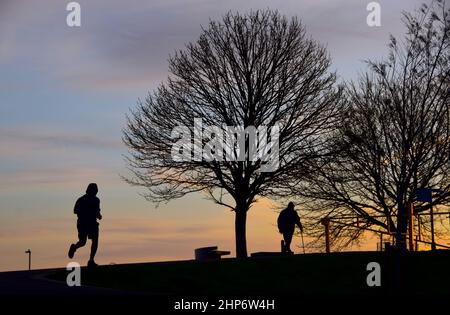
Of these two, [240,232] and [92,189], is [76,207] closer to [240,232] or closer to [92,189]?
[92,189]

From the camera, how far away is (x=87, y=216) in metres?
22.2

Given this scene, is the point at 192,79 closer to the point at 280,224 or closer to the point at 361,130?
the point at 361,130

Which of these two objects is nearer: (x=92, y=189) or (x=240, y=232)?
(x=92, y=189)

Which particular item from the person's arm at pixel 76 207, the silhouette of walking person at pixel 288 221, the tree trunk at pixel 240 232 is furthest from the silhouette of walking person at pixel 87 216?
the tree trunk at pixel 240 232

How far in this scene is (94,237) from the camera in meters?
22.5

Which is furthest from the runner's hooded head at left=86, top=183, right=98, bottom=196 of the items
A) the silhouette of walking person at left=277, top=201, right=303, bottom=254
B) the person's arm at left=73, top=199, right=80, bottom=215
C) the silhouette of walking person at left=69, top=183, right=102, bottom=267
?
the silhouette of walking person at left=277, top=201, right=303, bottom=254

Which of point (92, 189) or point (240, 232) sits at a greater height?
point (240, 232)

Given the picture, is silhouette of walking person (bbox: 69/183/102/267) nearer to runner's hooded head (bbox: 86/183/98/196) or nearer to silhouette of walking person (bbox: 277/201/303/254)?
runner's hooded head (bbox: 86/183/98/196)

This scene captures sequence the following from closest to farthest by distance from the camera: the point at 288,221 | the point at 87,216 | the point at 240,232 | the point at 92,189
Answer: the point at 87,216 → the point at 92,189 → the point at 288,221 → the point at 240,232

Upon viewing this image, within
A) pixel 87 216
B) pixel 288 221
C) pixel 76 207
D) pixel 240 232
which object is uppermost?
pixel 240 232

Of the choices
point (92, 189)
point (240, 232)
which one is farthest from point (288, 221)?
point (92, 189)
